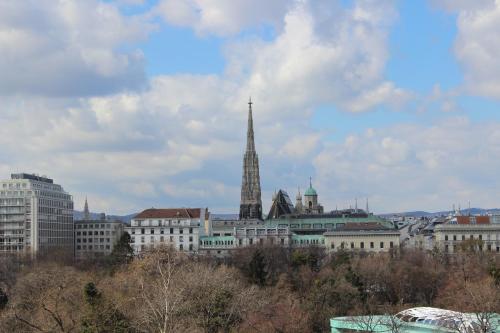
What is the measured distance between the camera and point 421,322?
7806cm

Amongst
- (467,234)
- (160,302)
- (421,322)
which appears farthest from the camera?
(467,234)

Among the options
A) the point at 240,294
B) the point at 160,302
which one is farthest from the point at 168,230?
the point at 160,302

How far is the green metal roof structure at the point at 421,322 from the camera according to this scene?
7038cm

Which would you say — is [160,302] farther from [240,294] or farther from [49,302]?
[240,294]

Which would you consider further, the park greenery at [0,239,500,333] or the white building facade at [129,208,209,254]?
the white building facade at [129,208,209,254]

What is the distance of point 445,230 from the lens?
186m

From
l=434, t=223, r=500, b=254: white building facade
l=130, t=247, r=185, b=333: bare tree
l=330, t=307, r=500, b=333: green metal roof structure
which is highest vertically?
l=434, t=223, r=500, b=254: white building facade

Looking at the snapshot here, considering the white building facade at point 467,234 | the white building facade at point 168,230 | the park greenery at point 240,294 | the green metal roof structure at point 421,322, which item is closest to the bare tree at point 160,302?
the park greenery at point 240,294

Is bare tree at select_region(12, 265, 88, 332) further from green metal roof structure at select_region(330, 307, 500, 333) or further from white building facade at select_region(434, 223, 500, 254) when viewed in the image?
white building facade at select_region(434, 223, 500, 254)

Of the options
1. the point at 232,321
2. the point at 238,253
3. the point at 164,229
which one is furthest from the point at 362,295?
the point at 164,229

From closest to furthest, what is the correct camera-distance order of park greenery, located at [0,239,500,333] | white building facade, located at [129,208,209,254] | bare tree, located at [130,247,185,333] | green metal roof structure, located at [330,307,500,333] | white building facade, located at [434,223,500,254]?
bare tree, located at [130,247,185,333], park greenery, located at [0,239,500,333], green metal roof structure, located at [330,307,500,333], white building facade, located at [434,223,500,254], white building facade, located at [129,208,209,254]

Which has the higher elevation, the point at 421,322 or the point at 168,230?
the point at 168,230

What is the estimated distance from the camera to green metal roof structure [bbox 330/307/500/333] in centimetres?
7038

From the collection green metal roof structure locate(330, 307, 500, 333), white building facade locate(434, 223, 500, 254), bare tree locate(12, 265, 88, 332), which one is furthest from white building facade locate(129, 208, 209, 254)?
green metal roof structure locate(330, 307, 500, 333)
